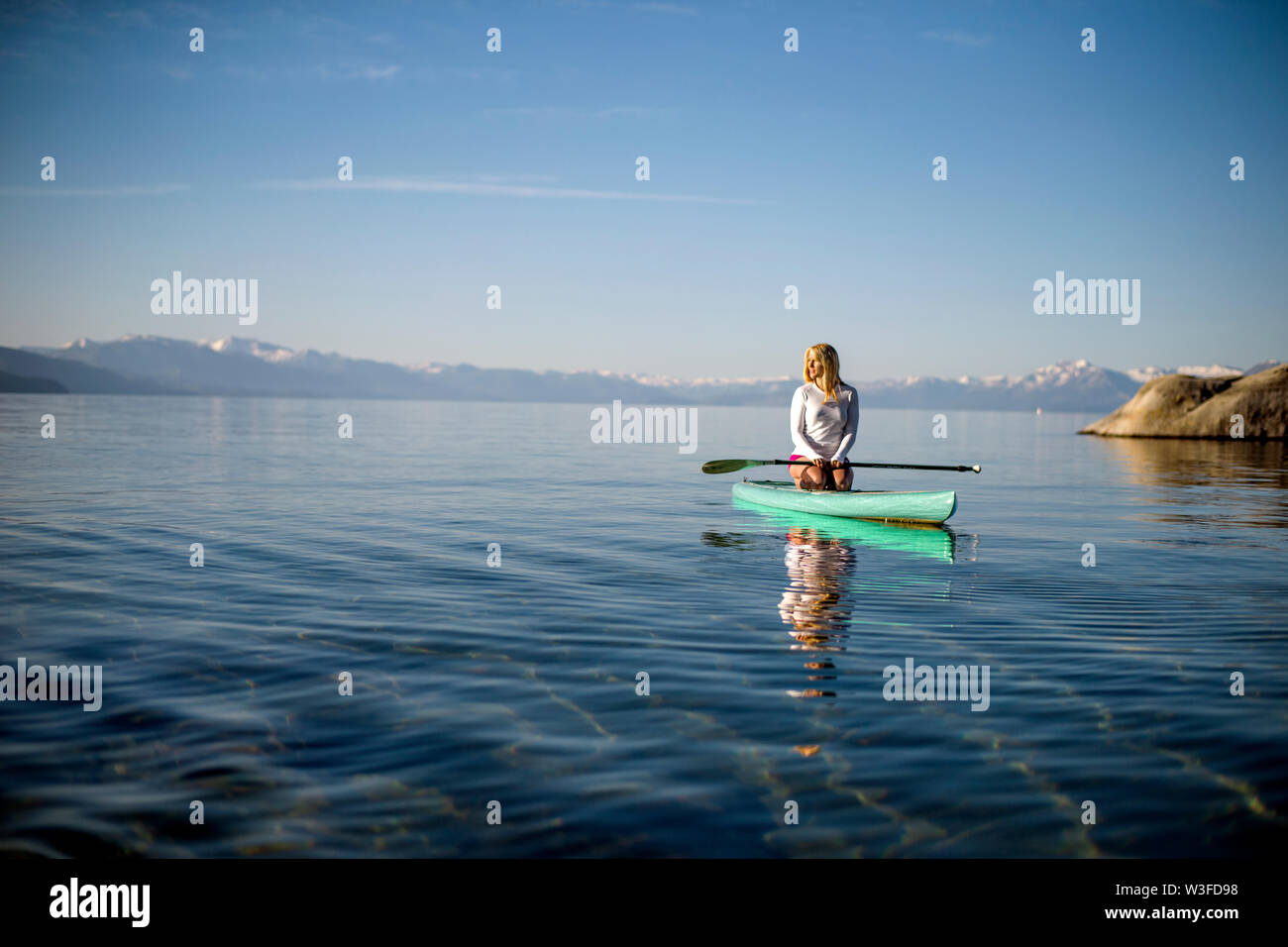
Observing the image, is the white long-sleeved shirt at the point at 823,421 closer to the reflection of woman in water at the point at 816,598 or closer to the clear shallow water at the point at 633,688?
the clear shallow water at the point at 633,688

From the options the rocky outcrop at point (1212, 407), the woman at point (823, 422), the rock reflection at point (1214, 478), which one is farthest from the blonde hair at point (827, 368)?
the rocky outcrop at point (1212, 407)

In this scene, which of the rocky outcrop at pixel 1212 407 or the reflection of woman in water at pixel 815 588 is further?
the rocky outcrop at pixel 1212 407

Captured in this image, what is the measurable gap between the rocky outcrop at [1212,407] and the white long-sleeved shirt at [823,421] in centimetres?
4381

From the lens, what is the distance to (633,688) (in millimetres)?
6980

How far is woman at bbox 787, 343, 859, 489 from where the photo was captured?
16031 mm

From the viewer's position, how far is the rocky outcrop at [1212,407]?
49.0 meters
